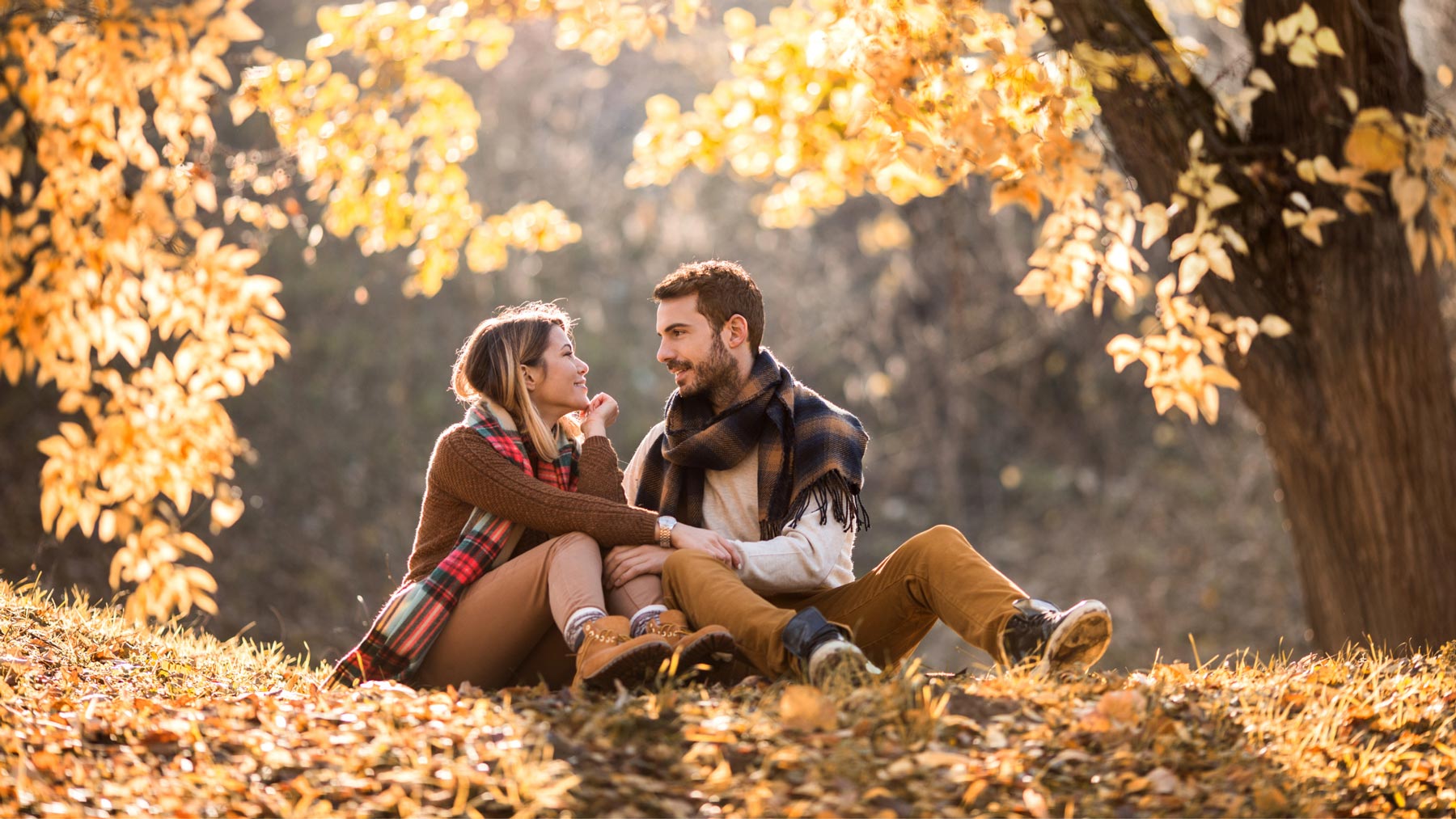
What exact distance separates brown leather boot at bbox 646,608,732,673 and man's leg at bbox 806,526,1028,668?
0.50 metres

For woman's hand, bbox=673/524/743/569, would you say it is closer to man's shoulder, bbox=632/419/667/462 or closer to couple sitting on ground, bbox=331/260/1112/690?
couple sitting on ground, bbox=331/260/1112/690

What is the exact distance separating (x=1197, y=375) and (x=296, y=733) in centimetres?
300

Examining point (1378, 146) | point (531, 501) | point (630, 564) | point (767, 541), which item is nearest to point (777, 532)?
point (767, 541)

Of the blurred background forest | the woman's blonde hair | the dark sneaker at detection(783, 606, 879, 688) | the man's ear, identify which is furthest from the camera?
the blurred background forest

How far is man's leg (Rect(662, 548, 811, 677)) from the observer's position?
319 cm

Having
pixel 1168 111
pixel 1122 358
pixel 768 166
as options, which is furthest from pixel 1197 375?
pixel 768 166

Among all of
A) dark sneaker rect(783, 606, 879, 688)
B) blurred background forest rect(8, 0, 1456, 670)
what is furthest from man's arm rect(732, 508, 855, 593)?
blurred background forest rect(8, 0, 1456, 670)

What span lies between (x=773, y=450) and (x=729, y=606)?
74 centimetres

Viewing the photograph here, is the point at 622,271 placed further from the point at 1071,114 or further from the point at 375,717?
the point at 375,717

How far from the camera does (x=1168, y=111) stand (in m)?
4.30

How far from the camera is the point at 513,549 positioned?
149 inches

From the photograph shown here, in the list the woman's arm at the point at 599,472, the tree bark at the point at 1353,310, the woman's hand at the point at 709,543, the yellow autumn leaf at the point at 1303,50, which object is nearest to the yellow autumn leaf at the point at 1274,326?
the tree bark at the point at 1353,310

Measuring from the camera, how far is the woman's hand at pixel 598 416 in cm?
392

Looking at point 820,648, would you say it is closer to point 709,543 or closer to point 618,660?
point 618,660
